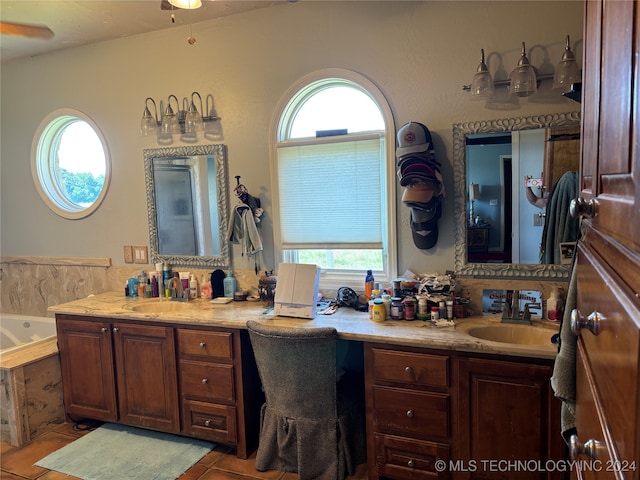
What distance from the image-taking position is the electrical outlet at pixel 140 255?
3443 millimetres

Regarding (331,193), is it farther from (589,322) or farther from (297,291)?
(589,322)

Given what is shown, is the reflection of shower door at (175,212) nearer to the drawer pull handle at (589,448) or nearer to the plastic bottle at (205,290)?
the plastic bottle at (205,290)

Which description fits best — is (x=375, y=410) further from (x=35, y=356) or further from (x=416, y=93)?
(x=35, y=356)

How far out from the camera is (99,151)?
12.0 feet

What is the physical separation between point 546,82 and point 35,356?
3560 mm

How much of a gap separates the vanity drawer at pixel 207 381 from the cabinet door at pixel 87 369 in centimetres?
58

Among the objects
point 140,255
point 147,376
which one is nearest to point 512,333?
point 147,376

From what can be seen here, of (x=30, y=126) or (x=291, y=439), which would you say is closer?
(x=291, y=439)

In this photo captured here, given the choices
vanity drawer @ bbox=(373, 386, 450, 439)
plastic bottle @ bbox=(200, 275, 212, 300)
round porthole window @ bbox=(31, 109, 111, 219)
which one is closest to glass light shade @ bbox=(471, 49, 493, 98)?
vanity drawer @ bbox=(373, 386, 450, 439)

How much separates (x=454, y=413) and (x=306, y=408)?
2.43ft

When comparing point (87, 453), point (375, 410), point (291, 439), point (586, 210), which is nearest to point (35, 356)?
point (87, 453)

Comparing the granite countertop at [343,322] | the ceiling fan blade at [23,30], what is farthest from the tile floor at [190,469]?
the ceiling fan blade at [23,30]

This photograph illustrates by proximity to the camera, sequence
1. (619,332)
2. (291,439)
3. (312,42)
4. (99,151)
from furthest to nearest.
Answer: (99,151), (312,42), (291,439), (619,332)

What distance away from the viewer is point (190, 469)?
8.21 feet
